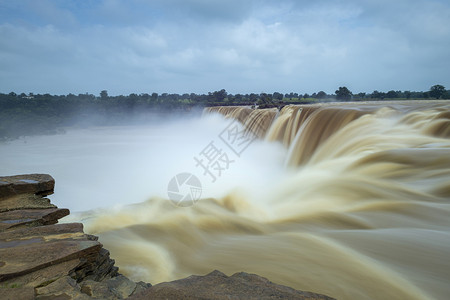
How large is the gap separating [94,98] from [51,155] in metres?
31.1

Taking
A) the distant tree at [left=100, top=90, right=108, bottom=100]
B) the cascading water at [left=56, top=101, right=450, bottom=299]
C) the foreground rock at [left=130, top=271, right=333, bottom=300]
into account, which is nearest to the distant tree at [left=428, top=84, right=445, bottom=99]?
the cascading water at [left=56, top=101, right=450, bottom=299]

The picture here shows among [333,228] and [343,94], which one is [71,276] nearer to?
[333,228]

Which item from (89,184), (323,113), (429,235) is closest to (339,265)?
(429,235)

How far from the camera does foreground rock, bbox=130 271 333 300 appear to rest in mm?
1274

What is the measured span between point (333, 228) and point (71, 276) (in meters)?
2.83

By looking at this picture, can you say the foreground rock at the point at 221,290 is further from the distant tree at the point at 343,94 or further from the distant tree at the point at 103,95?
the distant tree at the point at 103,95

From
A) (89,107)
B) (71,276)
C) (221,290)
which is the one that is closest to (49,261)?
(71,276)

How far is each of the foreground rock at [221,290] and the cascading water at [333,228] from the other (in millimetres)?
851

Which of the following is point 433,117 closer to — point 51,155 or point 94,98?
point 51,155

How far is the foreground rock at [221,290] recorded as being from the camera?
127 centimetres

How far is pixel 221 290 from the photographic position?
1.33m

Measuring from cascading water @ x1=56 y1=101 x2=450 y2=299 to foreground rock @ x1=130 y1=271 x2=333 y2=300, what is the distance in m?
0.85

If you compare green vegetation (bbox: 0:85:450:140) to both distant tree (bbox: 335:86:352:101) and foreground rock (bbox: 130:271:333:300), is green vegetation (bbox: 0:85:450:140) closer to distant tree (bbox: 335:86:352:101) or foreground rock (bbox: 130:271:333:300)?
distant tree (bbox: 335:86:352:101)

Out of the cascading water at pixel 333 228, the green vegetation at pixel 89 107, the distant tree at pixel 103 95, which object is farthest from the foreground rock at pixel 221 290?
the distant tree at pixel 103 95
